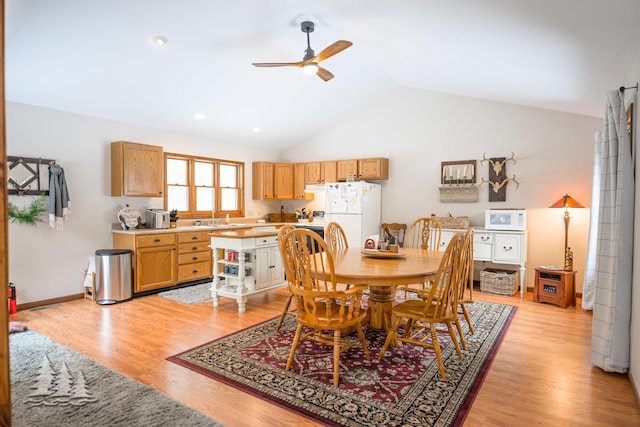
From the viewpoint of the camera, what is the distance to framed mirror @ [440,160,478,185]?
19.0 ft

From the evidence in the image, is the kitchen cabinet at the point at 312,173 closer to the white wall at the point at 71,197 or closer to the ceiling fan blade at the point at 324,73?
the white wall at the point at 71,197

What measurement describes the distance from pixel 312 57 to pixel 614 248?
301 centimetres

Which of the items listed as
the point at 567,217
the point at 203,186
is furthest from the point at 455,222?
the point at 203,186

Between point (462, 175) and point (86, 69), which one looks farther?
point (462, 175)

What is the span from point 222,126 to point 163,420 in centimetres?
494

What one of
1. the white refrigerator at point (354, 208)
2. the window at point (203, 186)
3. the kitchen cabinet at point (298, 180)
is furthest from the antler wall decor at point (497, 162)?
the window at point (203, 186)

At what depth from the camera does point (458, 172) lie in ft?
19.4

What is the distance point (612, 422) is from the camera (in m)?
2.10

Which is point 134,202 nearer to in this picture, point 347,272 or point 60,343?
point 60,343

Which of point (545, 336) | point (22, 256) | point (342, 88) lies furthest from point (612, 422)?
point (22, 256)

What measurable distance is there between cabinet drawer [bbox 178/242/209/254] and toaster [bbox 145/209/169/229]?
389 millimetres

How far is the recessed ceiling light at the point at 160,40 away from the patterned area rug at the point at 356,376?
3.02 meters

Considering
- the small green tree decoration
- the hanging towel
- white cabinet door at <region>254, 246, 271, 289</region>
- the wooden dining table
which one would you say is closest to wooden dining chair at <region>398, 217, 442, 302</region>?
the wooden dining table

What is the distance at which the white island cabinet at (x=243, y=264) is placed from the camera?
4219 mm
